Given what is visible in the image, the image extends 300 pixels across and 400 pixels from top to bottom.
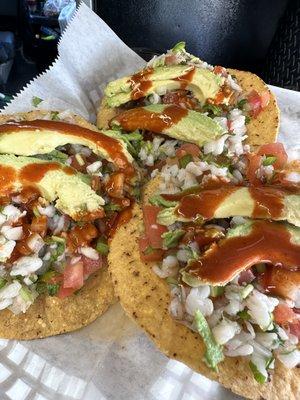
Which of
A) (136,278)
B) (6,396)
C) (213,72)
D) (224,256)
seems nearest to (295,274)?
(224,256)

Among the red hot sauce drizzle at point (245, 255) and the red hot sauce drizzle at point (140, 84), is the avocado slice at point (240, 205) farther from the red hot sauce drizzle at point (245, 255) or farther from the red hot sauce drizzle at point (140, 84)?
the red hot sauce drizzle at point (140, 84)

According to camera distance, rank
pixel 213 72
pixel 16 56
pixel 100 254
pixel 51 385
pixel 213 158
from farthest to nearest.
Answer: pixel 16 56 → pixel 213 72 → pixel 213 158 → pixel 100 254 → pixel 51 385

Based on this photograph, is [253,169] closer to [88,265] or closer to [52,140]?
[88,265]

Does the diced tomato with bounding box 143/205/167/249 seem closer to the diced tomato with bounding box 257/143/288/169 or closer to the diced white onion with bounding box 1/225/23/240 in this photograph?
the diced white onion with bounding box 1/225/23/240

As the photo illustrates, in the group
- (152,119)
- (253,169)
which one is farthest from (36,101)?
(253,169)

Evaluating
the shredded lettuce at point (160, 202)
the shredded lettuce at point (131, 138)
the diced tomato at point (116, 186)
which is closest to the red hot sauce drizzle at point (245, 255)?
the shredded lettuce at point (160, 202)

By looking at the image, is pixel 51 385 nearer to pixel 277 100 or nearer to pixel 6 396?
pixel 6 396
